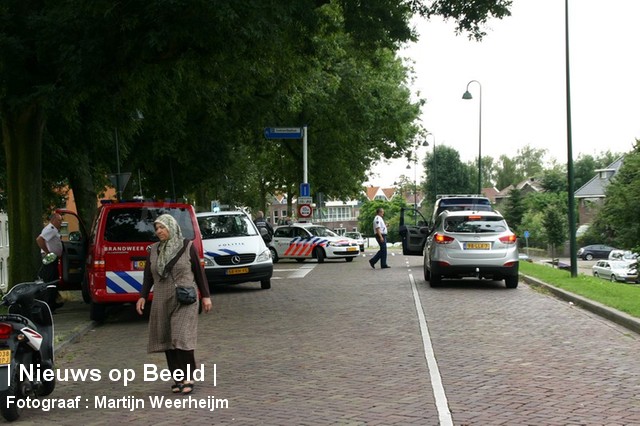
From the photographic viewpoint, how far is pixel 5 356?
6559 mm

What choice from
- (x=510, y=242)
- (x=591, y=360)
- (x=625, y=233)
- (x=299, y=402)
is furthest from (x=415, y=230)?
→ (x=625, y=233)

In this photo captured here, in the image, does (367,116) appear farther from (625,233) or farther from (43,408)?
(43,408)

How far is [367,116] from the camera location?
1481 inches

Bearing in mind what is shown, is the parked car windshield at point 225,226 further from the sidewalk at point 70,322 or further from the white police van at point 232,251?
the sidewalk at point 70,322

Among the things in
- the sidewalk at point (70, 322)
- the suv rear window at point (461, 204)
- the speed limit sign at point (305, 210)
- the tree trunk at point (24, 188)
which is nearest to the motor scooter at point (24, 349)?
the sidewalk at point (70, 322)

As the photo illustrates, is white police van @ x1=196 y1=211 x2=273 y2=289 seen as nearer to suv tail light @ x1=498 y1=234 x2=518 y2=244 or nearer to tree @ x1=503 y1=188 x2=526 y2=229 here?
suv tail light @ x1=498 y1=234 x2=518 y2=244

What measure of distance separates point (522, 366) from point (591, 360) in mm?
937

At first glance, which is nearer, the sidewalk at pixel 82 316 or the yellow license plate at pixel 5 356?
the yellow license plate at pixel 5 356

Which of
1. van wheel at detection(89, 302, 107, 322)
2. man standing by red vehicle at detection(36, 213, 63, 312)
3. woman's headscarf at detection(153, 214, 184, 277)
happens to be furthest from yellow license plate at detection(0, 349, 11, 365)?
man standing by red vehicle at detection(36, 213, 63, 312)

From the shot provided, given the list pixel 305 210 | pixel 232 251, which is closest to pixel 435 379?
pixel 232 251

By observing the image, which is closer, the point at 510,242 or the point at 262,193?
the point at 510,242

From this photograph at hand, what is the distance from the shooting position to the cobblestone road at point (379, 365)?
22.1 feet

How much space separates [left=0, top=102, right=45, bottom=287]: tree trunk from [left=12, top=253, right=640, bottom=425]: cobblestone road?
2038mm

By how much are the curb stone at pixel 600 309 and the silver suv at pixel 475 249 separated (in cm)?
117
